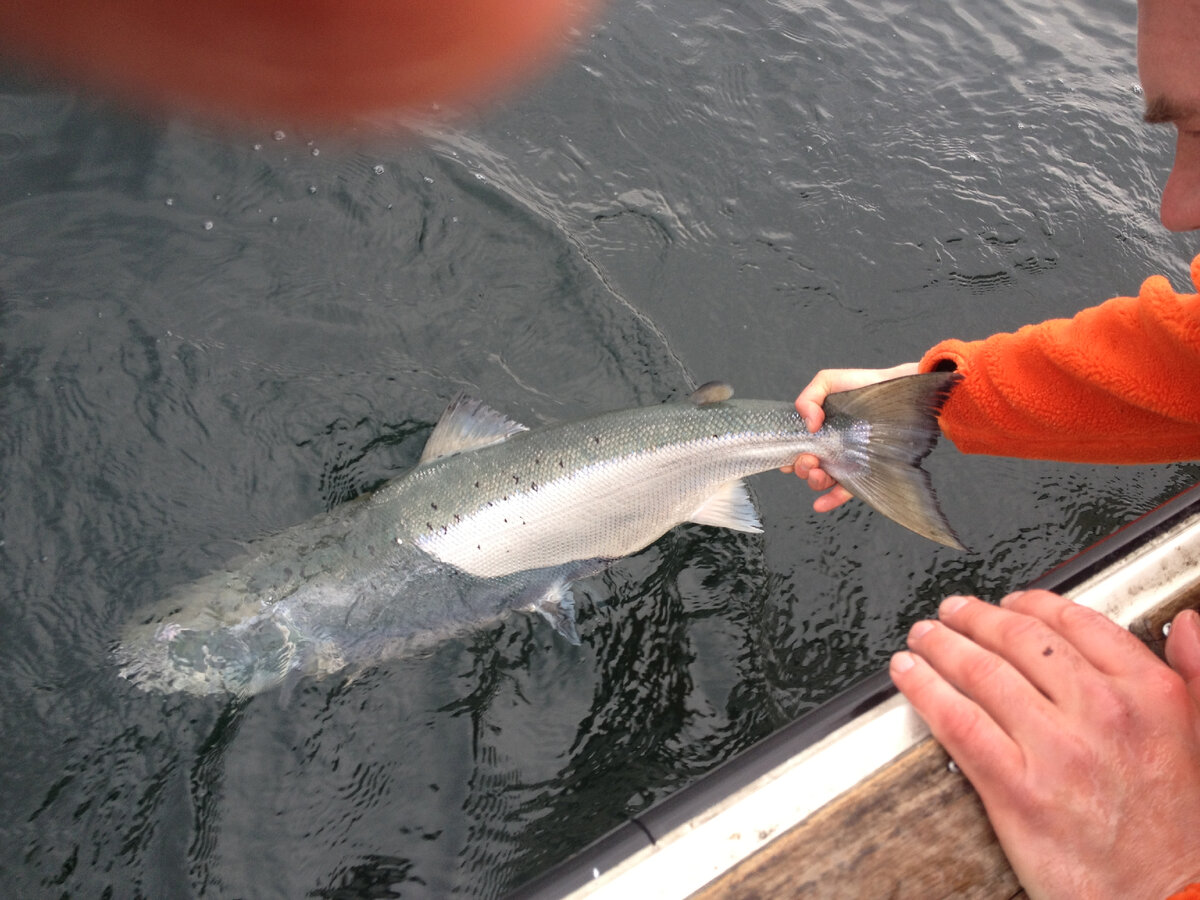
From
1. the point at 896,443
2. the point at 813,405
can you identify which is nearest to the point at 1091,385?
the point at 896,443

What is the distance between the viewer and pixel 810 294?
5.16m

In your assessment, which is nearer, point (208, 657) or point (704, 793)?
point (704, 793)

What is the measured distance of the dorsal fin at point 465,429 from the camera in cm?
355

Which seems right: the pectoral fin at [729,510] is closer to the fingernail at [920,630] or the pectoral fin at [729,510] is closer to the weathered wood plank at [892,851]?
the fingernail at [920,630]

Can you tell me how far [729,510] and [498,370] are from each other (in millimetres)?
1674

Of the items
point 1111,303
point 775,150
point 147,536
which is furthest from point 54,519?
point 775,150

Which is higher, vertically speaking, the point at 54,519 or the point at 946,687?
the point at 946,687

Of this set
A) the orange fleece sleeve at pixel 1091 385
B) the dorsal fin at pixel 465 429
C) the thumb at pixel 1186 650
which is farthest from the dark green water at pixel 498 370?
the thumb at pixel 1186 650

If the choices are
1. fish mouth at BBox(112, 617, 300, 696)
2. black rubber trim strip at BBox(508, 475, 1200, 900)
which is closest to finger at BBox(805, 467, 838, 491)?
black rubber trim strip at BBox(508, 475, 1200, 900)

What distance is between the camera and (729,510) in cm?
355

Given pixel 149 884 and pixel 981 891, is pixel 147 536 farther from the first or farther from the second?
pixel 981 891

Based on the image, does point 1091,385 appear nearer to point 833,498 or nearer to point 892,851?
point 833,498

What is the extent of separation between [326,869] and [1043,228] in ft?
18.5

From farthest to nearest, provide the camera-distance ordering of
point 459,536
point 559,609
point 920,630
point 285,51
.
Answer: point 285,51 → point 559,609 → point 459,536 → point 920,630
